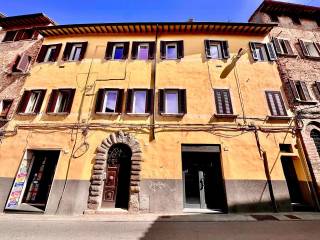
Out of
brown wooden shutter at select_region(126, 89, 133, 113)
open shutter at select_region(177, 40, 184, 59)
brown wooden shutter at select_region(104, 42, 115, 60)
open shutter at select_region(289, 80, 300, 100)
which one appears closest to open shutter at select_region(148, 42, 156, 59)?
open shutter at select_region(177, 40, 184, 59)

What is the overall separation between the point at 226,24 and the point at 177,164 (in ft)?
31.4

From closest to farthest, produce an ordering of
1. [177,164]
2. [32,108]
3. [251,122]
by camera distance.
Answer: [177,164]
[251,122]
[32,108]

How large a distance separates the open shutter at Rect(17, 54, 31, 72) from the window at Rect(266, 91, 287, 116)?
14.9 meters

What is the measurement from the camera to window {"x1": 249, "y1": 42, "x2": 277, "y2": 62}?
40.2 feet

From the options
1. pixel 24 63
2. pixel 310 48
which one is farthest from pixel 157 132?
pixel 310 48

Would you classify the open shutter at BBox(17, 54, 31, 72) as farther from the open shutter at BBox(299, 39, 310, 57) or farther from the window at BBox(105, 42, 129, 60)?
the open shutter at BBox(299, 39, 310, 57)

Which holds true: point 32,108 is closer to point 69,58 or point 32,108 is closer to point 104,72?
point 69,58

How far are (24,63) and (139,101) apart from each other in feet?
26.7

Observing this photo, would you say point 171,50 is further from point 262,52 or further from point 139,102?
point 262,52

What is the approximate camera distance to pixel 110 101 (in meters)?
11.3

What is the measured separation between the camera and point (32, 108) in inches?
453

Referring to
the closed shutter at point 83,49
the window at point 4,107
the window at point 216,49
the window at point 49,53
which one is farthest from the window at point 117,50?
the window at point 4,107

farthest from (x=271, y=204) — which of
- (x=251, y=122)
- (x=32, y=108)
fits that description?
(x=32, y=108)

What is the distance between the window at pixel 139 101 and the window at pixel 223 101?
12.1 ft
